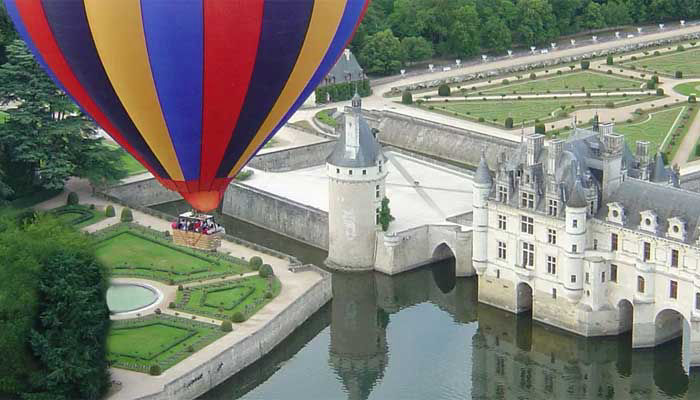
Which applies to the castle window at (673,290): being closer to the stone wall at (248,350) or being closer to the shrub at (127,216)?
the stone wall at (248,350)

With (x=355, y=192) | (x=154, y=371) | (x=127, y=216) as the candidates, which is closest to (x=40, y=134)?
(x=127, y=216)

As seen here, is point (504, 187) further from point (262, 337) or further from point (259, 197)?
point (259, 197)

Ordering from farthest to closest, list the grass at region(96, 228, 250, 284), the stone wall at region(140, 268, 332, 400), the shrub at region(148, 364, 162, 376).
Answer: the grass at region(96, 228, 250, 284), the shrub at region(148, 364, 162, 376), the stone wall at region(140, 268, 332, 400)

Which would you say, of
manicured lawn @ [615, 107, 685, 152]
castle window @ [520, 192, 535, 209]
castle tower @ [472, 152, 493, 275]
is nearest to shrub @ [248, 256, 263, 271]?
castle tower @ [472, 152, 493, 275]

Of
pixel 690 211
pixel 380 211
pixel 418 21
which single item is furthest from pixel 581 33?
pixel 690 211

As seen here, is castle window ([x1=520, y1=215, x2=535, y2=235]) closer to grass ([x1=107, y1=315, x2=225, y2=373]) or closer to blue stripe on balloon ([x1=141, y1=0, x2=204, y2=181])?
grass ([x1=107, y1=315, x2=225, y2=373])

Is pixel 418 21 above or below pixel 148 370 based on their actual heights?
above
